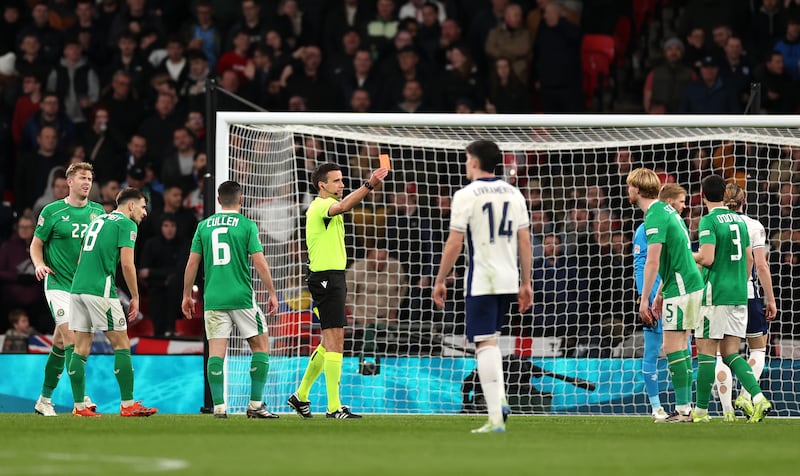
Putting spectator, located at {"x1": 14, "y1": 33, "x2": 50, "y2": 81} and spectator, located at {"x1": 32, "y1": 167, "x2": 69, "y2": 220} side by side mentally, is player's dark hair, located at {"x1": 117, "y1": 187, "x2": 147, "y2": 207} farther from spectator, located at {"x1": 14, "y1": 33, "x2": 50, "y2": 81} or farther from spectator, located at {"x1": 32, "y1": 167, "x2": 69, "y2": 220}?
spectator, located at {"x1": 14, "y1": 33, "x2": 50, "y2": 81}

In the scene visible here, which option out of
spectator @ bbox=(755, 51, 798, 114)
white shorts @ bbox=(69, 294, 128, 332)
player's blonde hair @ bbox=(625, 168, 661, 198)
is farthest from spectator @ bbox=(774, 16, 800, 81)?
white shorts @ bbox=(69, 294, 128, 332)

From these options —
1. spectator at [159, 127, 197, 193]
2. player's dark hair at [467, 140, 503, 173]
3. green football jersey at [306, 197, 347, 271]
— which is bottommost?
green football jersey at [306, 197, 347, 271]

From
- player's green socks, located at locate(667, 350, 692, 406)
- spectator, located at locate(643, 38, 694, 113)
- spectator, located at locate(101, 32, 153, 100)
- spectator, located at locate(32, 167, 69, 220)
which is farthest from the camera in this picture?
spectator, located at locate(101, 32, 153, 100)

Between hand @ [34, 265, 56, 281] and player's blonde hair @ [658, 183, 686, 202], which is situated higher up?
player's blonde hair @ [658, 183, 686, 202]

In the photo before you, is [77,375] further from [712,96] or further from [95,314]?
[712,96]

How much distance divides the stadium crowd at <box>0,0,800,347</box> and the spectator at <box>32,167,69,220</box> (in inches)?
1.5

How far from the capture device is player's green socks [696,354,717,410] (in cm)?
1023

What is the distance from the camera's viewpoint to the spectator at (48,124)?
1698cm

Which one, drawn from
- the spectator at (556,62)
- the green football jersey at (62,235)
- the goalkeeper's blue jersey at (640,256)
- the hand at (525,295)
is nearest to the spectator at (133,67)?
the spectator at (556,62)

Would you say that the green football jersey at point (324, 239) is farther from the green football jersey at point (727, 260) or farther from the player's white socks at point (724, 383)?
the player's white socks at point (724, 383)

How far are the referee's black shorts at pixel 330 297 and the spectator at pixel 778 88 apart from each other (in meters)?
7.93

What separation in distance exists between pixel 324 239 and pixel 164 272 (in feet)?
15.6

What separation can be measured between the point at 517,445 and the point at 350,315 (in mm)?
6847

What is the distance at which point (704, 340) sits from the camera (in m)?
10.4
